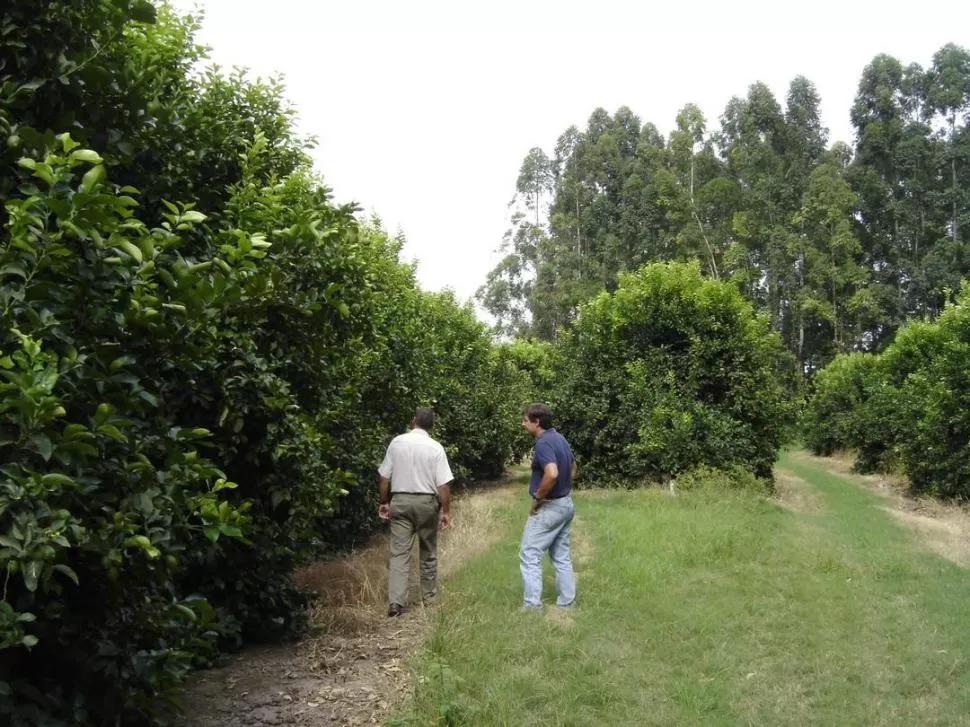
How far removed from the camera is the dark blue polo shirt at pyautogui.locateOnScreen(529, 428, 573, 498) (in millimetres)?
7715

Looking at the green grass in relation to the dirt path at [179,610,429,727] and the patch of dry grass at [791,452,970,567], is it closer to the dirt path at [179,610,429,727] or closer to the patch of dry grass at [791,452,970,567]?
the dirt path at [179,610,429,727]

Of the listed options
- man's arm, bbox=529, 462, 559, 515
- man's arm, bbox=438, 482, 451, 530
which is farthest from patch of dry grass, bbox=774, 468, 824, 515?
man's arm, bbox=438, 482, 451, 530

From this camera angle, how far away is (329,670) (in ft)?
20.0

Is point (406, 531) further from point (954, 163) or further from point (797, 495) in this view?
point (954, 163)

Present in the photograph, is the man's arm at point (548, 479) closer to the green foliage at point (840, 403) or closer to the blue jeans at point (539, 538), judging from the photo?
the blue jeans at point (539, 538)

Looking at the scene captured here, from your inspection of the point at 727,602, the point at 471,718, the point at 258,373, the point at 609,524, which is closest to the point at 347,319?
the point at 258,373

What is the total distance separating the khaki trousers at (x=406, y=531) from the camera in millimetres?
7668

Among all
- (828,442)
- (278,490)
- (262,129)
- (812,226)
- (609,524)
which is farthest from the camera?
(812,226)

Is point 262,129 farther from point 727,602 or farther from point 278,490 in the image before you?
point 727,602

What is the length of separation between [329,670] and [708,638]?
363cm

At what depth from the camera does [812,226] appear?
47.3m

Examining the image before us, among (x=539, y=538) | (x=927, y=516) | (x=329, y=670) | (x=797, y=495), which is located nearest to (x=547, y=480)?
(x=539, y=538)

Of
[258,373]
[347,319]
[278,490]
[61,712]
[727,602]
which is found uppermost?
[347,319]

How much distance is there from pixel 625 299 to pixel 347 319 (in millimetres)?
13930
